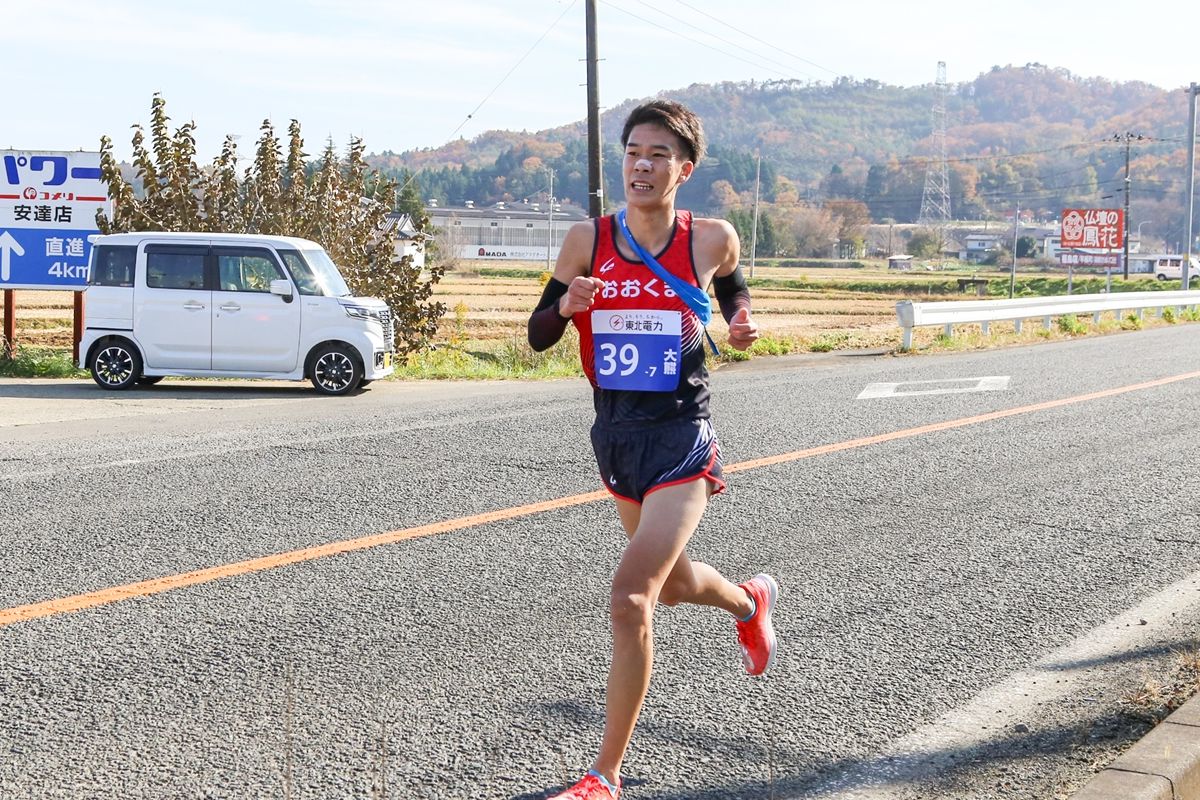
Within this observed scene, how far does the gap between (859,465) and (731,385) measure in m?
5.86

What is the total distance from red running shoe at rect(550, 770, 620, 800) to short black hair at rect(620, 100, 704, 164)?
1.75m

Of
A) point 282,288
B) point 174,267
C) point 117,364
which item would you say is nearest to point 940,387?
point 282,288

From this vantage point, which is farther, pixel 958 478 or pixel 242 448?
pixel 242 448

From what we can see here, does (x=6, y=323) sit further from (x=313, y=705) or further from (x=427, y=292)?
(x=313, y=705)

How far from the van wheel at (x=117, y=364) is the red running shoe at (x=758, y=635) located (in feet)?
42.3

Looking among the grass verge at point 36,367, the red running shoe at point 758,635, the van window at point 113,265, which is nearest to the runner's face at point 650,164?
the red running shoe at point 758,635

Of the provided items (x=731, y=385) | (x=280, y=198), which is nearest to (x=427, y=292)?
(x=280, y=198)

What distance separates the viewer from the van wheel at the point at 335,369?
52.0 ft

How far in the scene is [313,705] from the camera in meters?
4.35

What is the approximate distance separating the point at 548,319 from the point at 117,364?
13.2 m

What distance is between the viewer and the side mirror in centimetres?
1580

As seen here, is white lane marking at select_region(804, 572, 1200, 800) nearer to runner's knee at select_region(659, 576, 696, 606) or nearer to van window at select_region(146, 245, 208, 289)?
runner's knee at select_region(659, 576, 696, 606)

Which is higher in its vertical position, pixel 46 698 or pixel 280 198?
pixel 280 198

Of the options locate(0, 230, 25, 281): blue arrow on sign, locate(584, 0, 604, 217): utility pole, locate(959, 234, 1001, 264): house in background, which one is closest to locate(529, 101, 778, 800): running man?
locate(0, 230, 25, 281): blue arrow on sign
